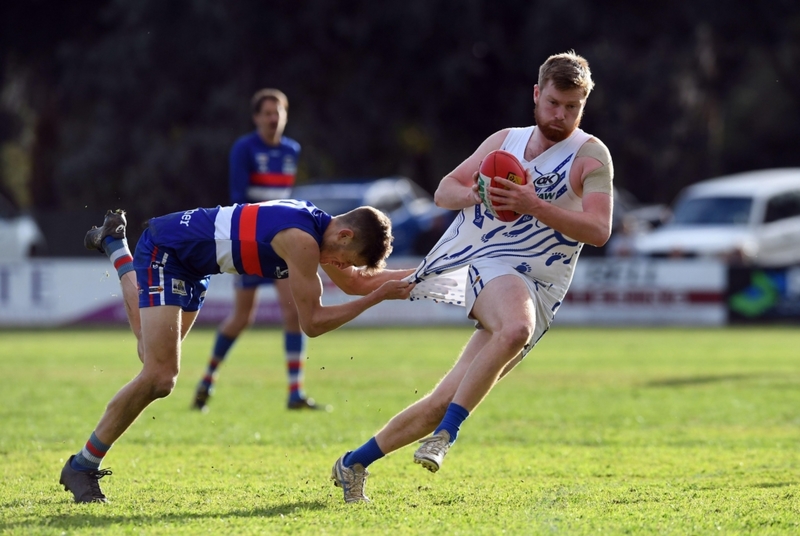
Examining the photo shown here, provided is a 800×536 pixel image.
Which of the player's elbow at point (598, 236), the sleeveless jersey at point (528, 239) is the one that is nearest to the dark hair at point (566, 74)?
the sleeveless jersey at point (528, 239)

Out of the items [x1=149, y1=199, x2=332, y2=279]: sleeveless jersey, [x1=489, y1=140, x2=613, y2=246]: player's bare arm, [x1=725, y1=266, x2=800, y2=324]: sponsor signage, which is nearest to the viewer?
[x1=489, y1=140, x2=613, y2=246]: player's bare arm

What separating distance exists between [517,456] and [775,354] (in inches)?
361

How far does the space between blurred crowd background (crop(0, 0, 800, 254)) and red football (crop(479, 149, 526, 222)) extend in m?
24.5

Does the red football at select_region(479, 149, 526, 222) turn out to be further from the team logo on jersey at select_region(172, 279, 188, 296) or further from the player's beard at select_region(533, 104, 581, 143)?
the team logo on jersey at select_region(172, 279, 188, 296)

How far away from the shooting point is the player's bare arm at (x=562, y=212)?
17.5ft

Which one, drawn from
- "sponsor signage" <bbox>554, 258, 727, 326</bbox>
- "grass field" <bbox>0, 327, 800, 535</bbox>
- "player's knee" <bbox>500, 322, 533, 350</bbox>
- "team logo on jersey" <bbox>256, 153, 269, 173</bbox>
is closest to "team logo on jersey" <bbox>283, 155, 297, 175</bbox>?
"team logo on jersey" <bbox>256, 153, 269, 173</bbox>

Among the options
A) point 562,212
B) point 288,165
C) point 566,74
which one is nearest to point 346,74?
point 288,165

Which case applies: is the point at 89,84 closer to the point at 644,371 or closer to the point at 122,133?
the point at 122,133

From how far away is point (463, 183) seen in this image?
5832mm

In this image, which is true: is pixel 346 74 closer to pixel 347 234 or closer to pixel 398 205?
pixel 398 205

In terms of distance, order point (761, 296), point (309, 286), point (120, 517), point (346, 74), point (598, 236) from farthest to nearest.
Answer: point (346, 74)
point (761, 296)
point (309, 286)
point (598, 236)
point (120, 517)

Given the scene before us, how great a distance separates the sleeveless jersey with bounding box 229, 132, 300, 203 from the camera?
33.4 ft

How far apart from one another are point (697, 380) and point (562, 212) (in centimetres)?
738

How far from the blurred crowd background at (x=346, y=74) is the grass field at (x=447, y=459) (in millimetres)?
16673
